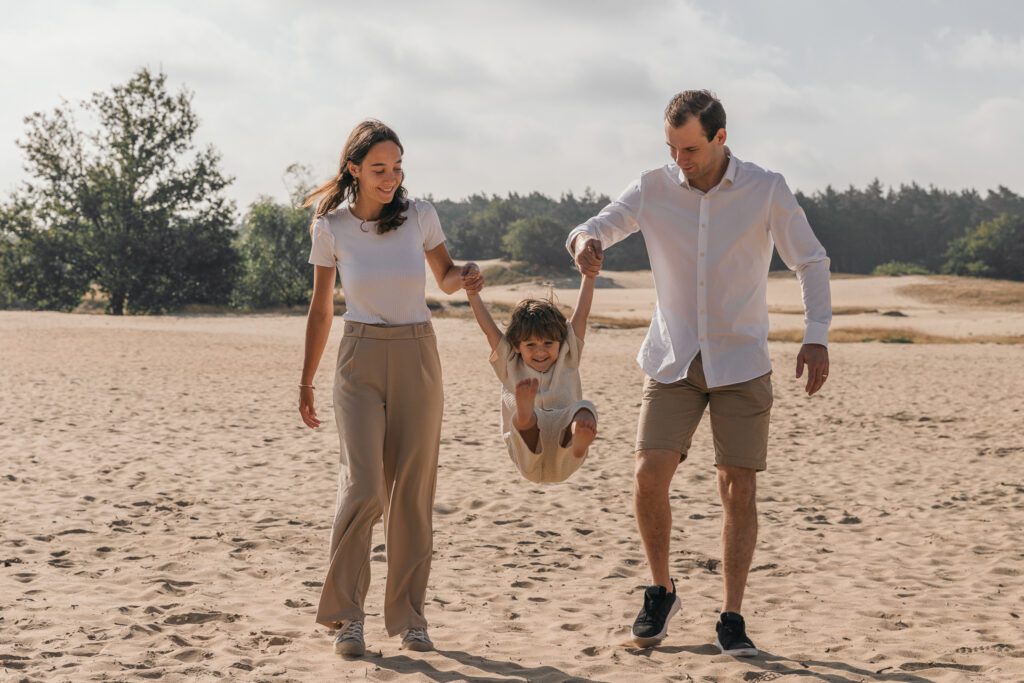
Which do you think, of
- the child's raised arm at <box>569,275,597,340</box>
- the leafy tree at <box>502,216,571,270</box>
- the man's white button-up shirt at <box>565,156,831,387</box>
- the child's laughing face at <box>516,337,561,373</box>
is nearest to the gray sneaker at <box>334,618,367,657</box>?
the child's laughing face at <box>516,337,561,373</box>

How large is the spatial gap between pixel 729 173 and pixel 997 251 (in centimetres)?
7306

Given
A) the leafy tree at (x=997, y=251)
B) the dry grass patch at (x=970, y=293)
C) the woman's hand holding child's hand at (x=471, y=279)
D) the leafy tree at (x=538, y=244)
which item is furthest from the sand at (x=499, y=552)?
the leafy tree at (x=997, y=251)

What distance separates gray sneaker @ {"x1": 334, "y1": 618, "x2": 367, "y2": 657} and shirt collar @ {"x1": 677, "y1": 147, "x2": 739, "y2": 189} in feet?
7.36

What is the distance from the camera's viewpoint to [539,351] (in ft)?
15.3

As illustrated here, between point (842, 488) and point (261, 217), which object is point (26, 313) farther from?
point (842, 488)

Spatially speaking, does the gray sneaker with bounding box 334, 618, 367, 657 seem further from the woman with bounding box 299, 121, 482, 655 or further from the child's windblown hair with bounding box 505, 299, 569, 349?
the child's windblown hair with bounding box 505, 299, 569, 349

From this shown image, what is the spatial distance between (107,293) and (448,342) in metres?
19.6

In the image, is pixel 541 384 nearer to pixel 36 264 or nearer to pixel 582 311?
pixel 582 311

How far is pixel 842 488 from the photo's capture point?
9797mm

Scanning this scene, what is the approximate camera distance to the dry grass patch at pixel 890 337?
32.7 m

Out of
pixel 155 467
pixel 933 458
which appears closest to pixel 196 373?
pixel 155 467

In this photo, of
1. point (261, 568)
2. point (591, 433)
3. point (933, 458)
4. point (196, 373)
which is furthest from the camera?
point (196, 373)

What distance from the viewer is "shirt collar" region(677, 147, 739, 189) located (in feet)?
14.8

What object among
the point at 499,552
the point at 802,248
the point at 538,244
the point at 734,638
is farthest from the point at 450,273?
the point at 538,244
